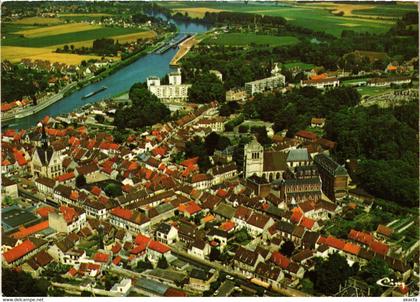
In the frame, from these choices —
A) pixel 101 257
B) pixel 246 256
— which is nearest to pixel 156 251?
pixel 101 257

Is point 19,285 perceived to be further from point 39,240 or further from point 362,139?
point 362,139

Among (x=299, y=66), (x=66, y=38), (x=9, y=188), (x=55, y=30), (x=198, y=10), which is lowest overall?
(x=9, y=188)

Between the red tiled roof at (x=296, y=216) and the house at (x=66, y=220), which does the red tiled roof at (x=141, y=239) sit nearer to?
the house at (x=66, y=220)

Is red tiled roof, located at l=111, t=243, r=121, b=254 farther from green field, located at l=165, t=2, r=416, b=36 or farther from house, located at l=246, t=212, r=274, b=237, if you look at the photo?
green field, located at l=165, t=2, r=416, b=36

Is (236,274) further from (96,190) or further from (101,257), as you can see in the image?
(96,190)

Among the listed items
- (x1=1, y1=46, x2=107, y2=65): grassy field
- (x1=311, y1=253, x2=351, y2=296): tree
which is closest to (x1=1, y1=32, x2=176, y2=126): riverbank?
(x1=1, y1=46, x2=107, y2=65): grassy field

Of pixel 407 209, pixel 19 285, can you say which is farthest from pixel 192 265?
pixel 407 209

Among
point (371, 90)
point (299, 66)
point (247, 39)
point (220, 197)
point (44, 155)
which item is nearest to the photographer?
point (220, 197)
